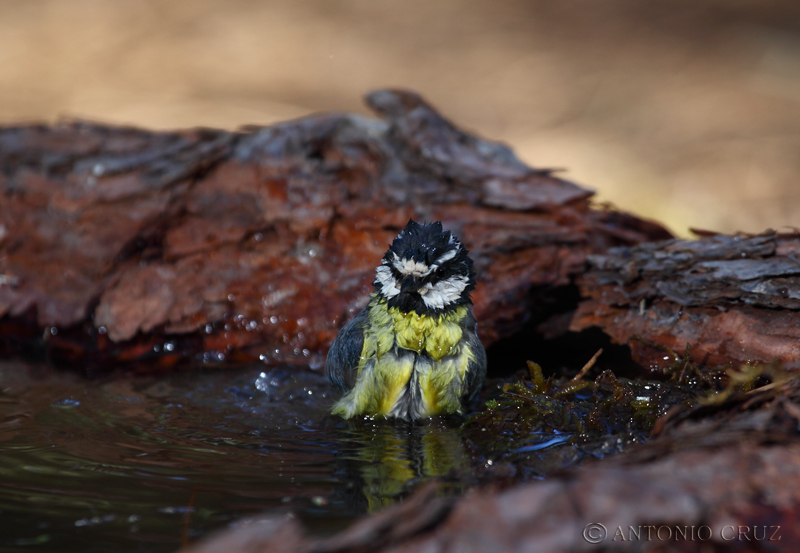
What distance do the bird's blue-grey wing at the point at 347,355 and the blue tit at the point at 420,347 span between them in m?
0.02

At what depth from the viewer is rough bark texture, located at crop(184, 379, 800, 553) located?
163 centimetres

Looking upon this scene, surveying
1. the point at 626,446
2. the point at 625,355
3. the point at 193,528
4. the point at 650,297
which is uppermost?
the point at 650,297

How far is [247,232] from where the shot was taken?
4883mm

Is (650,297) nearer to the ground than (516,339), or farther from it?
farther from it

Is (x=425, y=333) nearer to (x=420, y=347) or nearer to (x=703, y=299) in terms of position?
(x=420, y=347)

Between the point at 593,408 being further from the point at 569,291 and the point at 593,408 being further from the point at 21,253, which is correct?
the point at 21,253

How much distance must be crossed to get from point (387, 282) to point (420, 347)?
43 cm

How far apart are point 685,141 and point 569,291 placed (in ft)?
18.4

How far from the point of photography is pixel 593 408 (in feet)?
11.3

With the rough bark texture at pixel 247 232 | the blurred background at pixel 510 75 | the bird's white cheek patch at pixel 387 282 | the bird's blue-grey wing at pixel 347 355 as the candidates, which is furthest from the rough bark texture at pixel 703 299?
the blurred background at pixel 510 75

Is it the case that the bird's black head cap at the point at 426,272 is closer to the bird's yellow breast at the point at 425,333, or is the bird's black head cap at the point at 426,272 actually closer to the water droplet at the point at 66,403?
the bird's yellow breast at the point at 425,333

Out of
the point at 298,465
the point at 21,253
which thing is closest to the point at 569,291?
the point at 298,465

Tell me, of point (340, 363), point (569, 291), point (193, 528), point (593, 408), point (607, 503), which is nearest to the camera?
point (607, 503)

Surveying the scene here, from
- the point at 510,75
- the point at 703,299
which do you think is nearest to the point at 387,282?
the point at 703,299
